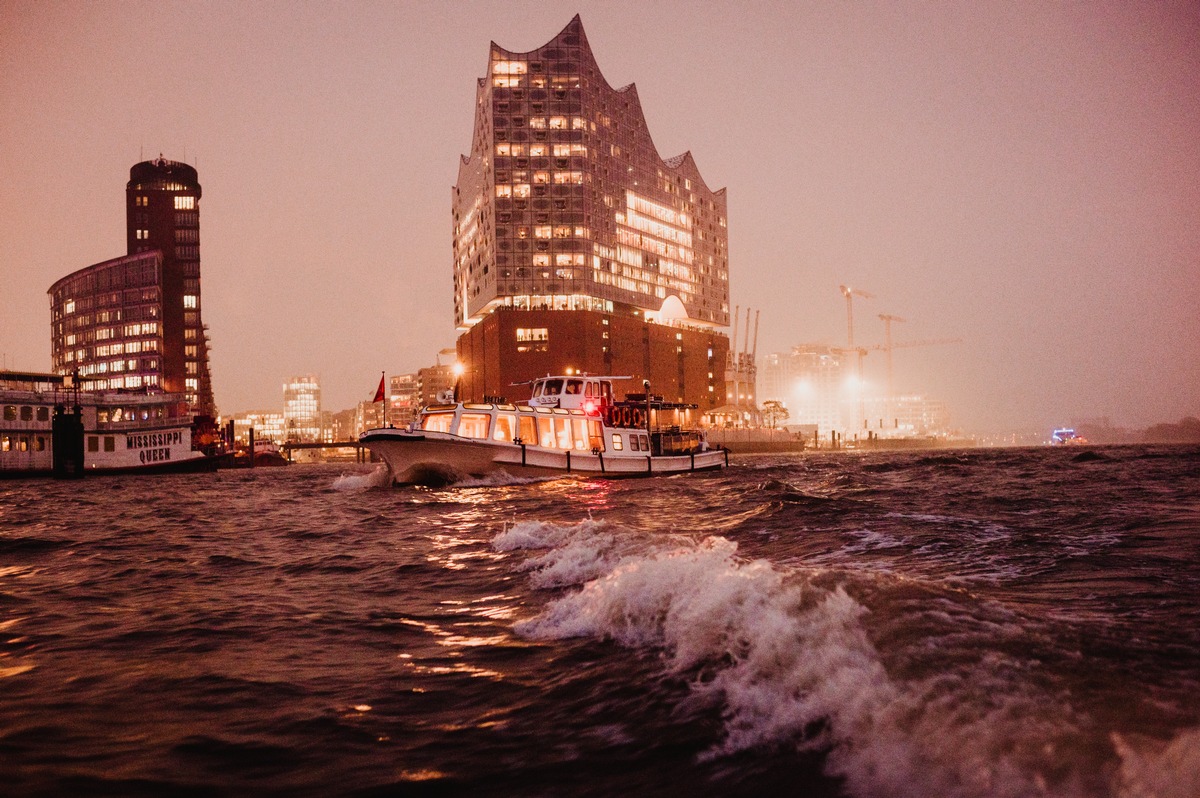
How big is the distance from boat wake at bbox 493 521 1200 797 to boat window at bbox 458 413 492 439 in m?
26.1

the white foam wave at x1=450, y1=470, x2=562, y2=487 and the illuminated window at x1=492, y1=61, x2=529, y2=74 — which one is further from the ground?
the illuminated window at x1=492, y1=61, x2=529, y2=74

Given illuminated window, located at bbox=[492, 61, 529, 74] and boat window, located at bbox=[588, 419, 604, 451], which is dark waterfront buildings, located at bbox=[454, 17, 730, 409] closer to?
illuminated window, located at bbox=[492, 61, 529, 74]

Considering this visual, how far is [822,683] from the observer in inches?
198

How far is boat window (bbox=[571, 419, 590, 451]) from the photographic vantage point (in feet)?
125

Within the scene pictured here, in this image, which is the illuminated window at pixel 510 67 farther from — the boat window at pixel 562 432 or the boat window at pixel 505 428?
the boat window at pixel 505 428

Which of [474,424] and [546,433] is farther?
[546,433]

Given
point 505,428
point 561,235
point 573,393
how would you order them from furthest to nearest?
point 561,235 → point 573,393 → point 505,428

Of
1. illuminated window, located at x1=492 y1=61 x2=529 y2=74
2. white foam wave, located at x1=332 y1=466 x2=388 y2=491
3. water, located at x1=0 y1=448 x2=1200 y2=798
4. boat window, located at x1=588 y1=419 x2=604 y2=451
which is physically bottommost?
white foam wave, located at x1=332 y1=466 x2=388 y2=491

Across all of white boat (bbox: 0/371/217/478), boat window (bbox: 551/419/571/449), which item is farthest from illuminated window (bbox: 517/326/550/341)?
boat window (bbox: 551/419/571/449)

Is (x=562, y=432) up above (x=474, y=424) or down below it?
below

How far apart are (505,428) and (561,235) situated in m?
93.4

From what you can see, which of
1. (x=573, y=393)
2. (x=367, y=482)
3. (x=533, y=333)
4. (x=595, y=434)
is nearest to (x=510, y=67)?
(x=533, y=333)

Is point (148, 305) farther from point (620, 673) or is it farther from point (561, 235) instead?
point (620, 673)

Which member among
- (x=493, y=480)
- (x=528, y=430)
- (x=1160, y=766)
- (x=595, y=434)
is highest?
(x=528, y=430)
